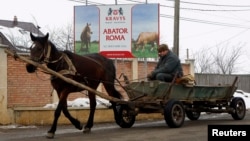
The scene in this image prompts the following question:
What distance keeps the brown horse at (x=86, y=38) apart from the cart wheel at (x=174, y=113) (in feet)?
36.4

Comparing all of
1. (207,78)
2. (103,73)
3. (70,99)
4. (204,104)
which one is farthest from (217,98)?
(207,78)

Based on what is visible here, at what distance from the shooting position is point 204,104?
15344 millimetres

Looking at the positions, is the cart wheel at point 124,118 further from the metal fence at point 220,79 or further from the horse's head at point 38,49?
the metal fence at point 220,79

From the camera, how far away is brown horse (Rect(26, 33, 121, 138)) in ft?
38.8

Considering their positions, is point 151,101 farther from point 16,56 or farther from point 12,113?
point 12,113

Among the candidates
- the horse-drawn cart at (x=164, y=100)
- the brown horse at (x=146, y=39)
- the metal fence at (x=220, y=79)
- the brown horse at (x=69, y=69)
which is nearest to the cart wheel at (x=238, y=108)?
the horse-drawn cart at (x=164, y=100)

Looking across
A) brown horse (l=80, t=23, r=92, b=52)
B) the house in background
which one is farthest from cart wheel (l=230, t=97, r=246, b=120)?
the house in background

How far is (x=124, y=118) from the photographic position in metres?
14.1

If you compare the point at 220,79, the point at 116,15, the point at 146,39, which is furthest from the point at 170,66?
the point at 220,79

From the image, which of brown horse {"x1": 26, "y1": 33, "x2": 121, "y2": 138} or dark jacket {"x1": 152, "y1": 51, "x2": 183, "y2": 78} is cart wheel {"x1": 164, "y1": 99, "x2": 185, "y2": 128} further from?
brown horse {"x1": 26, "y1": 33, "x2": 121, "y2": 138}

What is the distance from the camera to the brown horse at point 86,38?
2402cm

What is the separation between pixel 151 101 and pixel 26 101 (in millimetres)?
5746

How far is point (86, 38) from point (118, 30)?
1.85m

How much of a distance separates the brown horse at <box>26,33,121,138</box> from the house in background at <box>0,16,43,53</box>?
3338 cm
